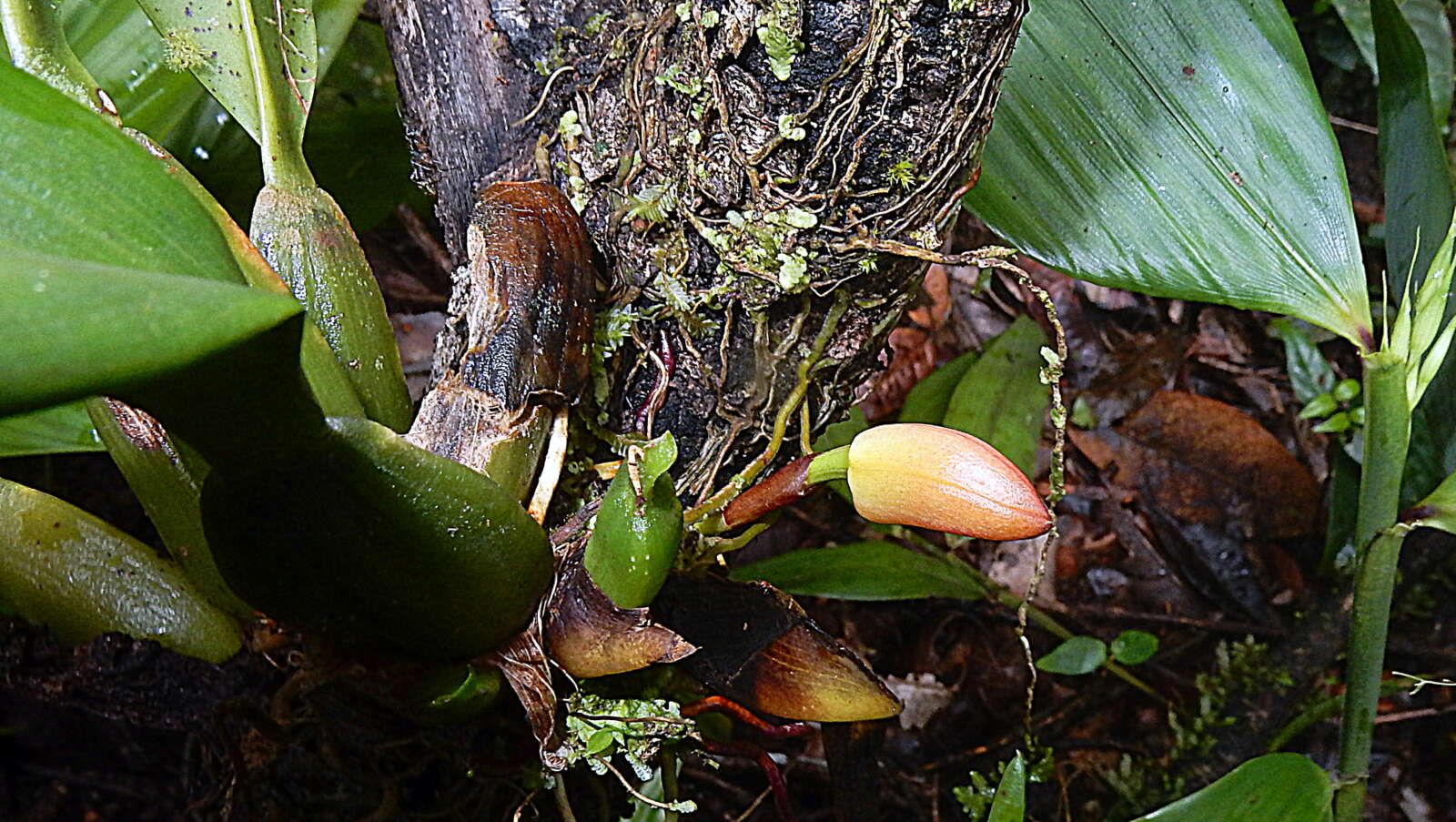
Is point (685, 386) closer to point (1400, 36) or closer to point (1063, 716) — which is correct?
point (1400, 36)

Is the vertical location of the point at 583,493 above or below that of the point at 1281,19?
below

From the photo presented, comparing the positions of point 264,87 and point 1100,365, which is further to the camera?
point 1100,365

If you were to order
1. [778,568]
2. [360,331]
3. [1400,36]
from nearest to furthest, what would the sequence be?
1. [360,331]
2. [1400,36]
3. [778,568]

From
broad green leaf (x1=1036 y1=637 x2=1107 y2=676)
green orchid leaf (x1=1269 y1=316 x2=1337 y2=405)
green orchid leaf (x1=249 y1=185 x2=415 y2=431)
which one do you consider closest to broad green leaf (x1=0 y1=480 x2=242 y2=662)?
green orchid leaf (x1=249 y1=185 x2=415 y2=431)

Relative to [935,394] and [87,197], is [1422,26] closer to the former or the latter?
[935,394]

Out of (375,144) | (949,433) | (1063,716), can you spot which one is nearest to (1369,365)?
(949,433)

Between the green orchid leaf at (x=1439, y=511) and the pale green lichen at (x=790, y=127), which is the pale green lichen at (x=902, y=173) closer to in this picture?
the pale green lichen at (x=790, y=127)
